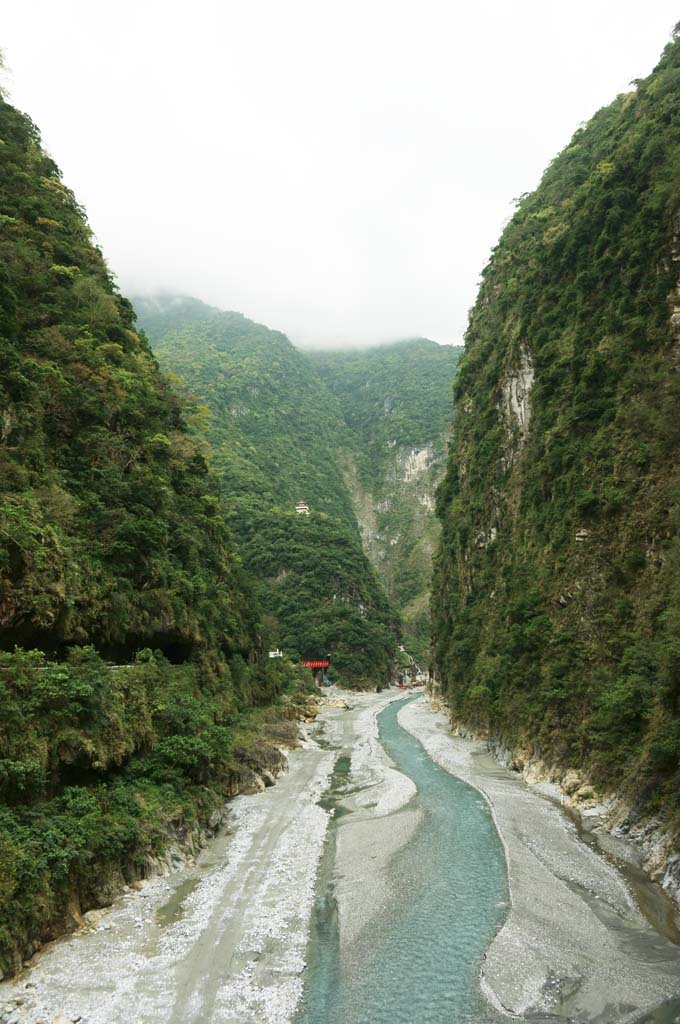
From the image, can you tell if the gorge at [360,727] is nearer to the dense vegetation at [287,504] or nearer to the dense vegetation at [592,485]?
the dense vegetation at [592,485]

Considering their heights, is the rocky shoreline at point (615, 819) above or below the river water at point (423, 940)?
above

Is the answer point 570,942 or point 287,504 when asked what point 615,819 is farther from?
point 287,504

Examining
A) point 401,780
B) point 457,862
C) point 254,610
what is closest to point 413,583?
point 254,610

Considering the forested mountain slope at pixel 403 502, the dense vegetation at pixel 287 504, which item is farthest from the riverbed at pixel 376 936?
the forested mountain slope at pixel 403 502

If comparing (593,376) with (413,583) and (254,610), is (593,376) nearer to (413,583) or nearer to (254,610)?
(254,610)

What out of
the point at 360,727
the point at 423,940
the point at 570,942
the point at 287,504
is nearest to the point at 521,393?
the point at 360,727

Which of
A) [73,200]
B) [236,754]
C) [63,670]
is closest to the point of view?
[63,670]

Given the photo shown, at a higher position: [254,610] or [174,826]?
[254,610]
